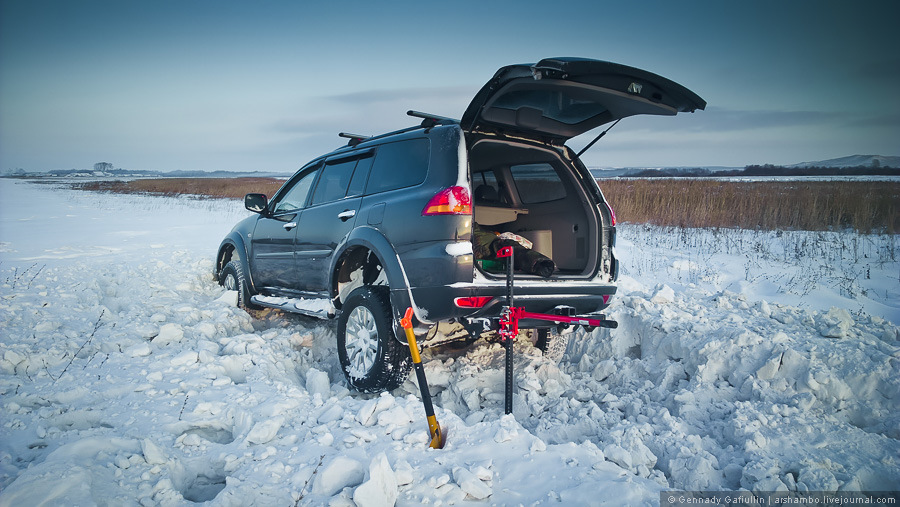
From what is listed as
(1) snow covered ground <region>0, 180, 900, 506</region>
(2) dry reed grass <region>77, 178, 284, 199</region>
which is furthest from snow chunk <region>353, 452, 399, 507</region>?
(2) dry reed grass <region>77, 178, 284, 199</region>

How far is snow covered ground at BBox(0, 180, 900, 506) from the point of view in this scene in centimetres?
263

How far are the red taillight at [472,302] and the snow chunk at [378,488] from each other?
4.13 feet

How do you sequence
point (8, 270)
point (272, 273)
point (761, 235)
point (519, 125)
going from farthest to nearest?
point (761, 235)
point (8, 270)
point (272, 273)
point (519, 125)

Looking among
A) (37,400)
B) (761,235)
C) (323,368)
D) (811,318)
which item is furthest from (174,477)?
(761,235)

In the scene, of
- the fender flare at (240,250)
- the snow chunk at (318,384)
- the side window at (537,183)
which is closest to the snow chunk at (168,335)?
the snow chunk at (318,384)

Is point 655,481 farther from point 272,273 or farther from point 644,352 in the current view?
point 272,273

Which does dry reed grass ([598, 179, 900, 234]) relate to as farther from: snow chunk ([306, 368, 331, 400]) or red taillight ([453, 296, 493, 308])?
snow chunk ([306, 368, 331, 400])

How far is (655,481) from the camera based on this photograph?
289cm

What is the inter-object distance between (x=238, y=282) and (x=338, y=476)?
458 centimetres

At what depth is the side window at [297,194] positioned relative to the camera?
564 cm

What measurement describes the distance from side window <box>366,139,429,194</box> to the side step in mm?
1144

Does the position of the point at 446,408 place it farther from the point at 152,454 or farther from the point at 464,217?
the point at 152,454

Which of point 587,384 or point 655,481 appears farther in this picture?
point 587,384

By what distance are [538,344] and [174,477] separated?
10.8 feet
